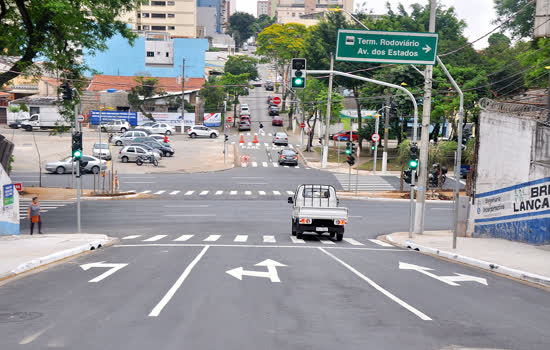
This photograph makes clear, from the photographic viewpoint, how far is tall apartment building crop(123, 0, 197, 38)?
138 m

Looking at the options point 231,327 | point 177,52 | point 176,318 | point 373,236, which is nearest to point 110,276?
point 176,318

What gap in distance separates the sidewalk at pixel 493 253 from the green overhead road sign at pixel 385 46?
6920mm

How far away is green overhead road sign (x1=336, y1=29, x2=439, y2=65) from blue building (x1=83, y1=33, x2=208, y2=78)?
3303 inches

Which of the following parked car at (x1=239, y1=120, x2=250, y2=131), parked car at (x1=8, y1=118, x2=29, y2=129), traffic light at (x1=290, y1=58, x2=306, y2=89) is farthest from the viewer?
parked car at (x1=239, y1=120, x2=250, y2=131)

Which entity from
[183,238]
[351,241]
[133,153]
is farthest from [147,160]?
[351,241]

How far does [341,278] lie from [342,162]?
1987 inches

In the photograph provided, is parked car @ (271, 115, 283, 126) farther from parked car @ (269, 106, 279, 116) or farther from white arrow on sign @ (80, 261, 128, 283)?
white arrow on sign @ (80, 261, 128, 283)

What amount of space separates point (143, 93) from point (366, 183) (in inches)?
1889

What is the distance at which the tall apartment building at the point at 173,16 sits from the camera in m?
138

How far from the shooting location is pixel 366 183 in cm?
5009

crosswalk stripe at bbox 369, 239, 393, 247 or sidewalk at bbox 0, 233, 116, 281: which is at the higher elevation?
sidewalk at bbox 0, 233, 116, 281

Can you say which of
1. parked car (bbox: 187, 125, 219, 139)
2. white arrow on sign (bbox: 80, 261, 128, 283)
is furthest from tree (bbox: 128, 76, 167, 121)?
white arrow on sign (bbox: 80, 261, 128, 283)

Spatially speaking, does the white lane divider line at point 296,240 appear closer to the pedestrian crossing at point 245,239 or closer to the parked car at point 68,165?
the pedestrian crossing at point 245,239

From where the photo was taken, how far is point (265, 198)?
41125 mm
